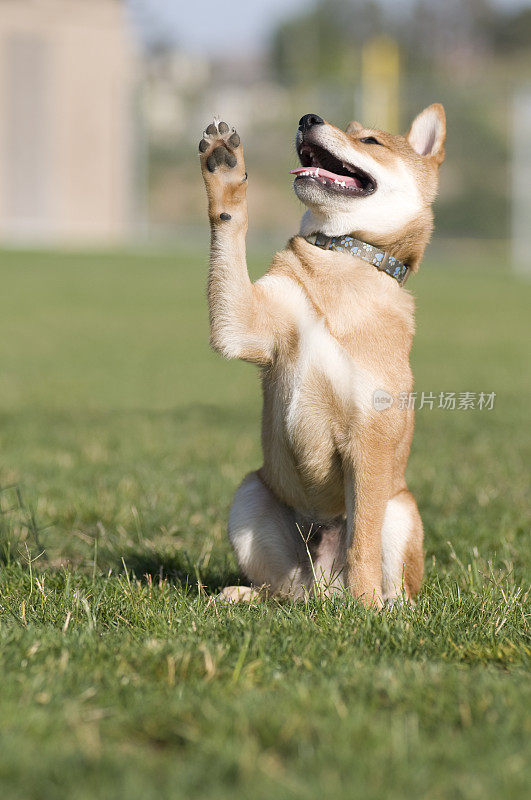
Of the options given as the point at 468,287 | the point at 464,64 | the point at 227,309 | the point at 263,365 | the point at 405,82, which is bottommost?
the point at 468,287

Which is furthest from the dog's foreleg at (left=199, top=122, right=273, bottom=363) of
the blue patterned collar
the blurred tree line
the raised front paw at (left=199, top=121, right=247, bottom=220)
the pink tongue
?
the blurred tree line

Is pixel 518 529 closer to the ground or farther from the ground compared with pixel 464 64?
closer to the ground

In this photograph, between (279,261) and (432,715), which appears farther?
(279,261)

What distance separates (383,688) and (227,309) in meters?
1.31

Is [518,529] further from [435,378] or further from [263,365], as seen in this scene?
[435,378]

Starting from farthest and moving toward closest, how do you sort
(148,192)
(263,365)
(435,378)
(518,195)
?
(148,192), (518,195), (435,378), (263,365)

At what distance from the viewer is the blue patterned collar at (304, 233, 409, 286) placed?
353 centimetres

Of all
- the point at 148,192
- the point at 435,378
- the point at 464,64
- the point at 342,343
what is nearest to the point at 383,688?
the point at 342,343

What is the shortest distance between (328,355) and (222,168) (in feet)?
2.25

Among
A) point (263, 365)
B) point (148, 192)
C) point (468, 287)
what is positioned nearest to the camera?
point (263, 365)

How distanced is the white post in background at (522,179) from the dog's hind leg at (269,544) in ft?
82.1

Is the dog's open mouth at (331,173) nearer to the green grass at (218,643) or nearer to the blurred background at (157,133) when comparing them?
the green grass at (218,643)

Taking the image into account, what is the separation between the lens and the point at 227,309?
324 centimetres

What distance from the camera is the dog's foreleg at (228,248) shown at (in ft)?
10.5
